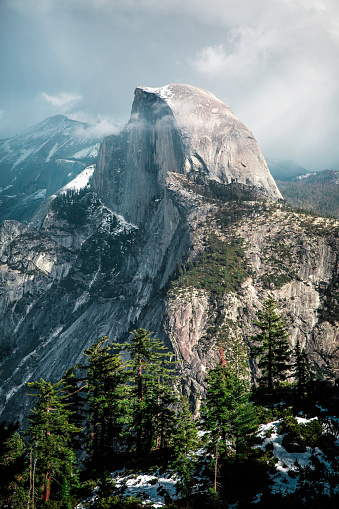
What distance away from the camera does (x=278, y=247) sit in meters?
149

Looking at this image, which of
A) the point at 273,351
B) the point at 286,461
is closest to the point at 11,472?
the point at 286,461

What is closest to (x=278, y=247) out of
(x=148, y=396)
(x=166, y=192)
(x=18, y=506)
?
(x=166, y=192)

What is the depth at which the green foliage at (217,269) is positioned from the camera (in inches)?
5349

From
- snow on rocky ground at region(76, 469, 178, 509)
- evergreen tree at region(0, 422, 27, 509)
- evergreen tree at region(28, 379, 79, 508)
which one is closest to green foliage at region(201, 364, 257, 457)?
snow on rocky ground at region(76, 469, 178, 509)

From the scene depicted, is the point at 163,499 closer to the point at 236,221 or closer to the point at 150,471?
the point at 150,471

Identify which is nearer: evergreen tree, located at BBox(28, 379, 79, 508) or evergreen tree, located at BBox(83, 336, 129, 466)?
evergreen tree, located at BBox(28, 379, 79, 508)

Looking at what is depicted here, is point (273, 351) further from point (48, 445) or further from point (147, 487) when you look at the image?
point (48, 445)

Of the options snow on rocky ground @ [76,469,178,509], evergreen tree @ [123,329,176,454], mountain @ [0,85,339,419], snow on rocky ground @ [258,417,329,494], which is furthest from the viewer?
mountain @ [0,85,339,419]

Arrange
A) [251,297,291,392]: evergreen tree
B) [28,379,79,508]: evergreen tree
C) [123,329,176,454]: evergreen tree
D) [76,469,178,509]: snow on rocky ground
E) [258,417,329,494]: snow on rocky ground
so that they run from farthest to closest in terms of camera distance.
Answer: [251,297,291,392]: evergreen tree < [123,329,176,454]: evergreen tree < [28,379,79,508]: evergreen tree < [76,469,178,509]: snow on rocky ground < [258,417,329,494]: snow on rocky ground

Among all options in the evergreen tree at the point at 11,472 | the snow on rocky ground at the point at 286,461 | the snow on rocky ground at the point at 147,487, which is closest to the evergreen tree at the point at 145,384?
the snow on rocky ground at the point at 147,487

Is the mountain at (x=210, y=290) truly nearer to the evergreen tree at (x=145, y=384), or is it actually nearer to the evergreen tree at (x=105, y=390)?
the evergreen tree at (x=145, y=384)

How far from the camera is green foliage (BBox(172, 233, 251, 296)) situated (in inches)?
5349

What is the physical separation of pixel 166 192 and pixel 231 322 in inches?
3837

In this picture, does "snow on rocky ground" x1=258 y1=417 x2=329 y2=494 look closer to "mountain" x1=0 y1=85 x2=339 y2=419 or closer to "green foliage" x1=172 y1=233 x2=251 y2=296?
"mountain" x1=0 y1=85 x2=339 y2=419
